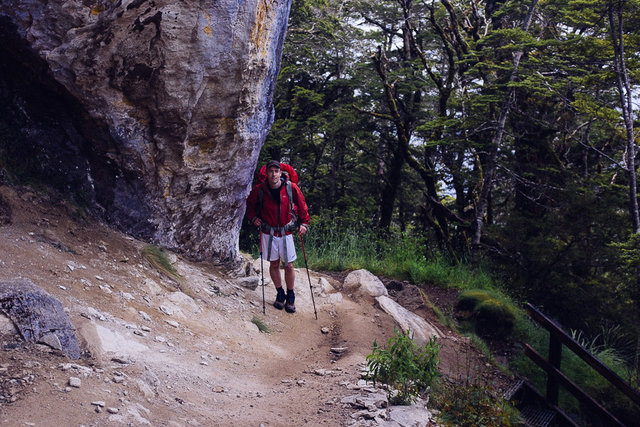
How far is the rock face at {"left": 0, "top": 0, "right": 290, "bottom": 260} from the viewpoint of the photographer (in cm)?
530

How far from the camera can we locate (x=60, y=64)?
5258mm

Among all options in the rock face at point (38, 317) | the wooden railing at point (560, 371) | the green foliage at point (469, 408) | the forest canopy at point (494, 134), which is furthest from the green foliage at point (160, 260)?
the forest canopy at point (494, 134)

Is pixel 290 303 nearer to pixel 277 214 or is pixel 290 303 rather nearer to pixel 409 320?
pixel 277 214

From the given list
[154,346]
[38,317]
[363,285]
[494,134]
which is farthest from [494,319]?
[38,317]

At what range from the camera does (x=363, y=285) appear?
27.6ft

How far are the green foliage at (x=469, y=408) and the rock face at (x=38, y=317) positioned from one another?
2944 mm

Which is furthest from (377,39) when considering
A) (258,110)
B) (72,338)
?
(72,338)

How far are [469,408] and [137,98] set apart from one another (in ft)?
15.6

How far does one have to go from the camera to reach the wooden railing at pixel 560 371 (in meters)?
5.72

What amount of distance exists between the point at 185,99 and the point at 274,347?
10.2 feet

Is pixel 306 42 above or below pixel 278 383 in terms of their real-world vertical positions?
above

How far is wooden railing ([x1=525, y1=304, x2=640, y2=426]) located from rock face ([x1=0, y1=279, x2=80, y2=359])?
5.17 meters

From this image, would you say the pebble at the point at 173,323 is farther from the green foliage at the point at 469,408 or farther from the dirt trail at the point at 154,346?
the green foliage at the point at 469,408

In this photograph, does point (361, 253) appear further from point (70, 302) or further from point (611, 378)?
point (70, 302)
